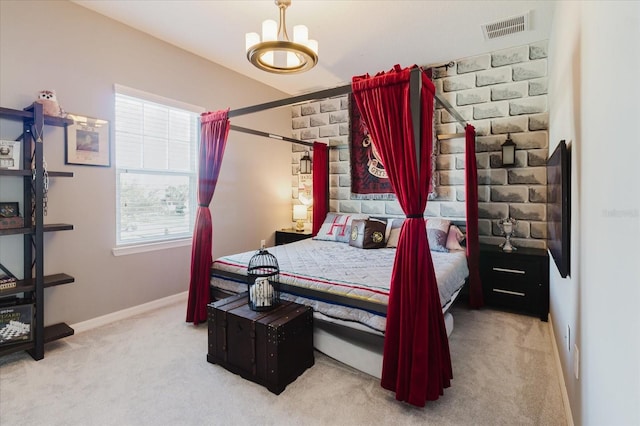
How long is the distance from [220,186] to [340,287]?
2.50 meters

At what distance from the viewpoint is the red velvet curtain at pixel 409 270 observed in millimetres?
1846

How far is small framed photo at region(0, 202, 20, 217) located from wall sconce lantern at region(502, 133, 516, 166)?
4489mm

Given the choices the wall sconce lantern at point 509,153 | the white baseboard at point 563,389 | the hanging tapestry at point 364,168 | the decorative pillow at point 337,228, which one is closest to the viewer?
the white baseboard at point 563,389

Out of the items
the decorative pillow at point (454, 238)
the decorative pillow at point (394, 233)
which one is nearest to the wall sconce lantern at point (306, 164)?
the decorative pillow at point (394, 233)

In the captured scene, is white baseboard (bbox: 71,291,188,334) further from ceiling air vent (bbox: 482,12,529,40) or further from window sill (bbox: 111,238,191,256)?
ceiling air vent (bbox: 482,12,529,40)

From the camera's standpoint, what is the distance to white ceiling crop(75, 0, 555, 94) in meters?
2.81

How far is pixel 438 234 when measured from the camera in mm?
3545

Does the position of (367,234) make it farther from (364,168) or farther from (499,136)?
(499,136)

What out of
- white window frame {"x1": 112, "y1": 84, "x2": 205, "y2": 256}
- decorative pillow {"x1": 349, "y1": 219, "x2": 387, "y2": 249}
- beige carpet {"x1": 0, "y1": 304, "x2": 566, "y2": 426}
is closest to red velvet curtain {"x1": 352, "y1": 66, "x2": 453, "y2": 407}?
beige carpet {"x1": 0, "y1": 304, "x2": 566, "y2": 426}

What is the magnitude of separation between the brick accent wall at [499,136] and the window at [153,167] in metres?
2.99

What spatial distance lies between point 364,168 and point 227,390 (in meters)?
3.29

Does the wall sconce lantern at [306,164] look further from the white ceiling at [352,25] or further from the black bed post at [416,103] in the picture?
the black bed post at [416,103]

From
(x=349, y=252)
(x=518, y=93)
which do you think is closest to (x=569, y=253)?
(x=349, y=252)

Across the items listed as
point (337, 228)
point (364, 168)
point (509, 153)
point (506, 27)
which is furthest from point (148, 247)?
point (506, 27)
